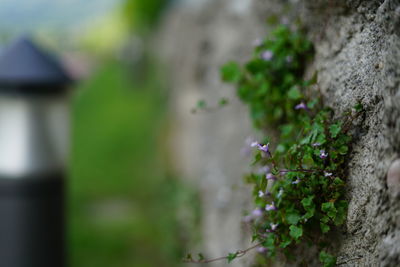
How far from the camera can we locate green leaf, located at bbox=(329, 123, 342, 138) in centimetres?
148

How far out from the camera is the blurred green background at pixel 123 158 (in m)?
4.29

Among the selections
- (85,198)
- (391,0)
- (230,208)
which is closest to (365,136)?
(391,0)

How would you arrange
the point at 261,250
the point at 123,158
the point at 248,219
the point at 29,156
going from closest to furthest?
the point at 261,250
the point at 248,219
the point at 29,156
the point at 123,158

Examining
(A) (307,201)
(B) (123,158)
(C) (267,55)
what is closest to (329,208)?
(A) (307,201)

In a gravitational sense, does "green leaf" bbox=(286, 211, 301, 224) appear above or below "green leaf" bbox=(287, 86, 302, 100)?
below

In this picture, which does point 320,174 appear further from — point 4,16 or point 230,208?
point 4,16

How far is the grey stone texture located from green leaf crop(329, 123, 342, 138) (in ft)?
0.19

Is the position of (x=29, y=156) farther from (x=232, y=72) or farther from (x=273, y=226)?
(x=273, y=226)

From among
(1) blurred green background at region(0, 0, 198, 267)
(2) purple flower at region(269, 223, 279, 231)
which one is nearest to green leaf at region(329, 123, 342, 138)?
(2) purple flower at region(269, 223, 279, 231)

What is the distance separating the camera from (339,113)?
1610mm

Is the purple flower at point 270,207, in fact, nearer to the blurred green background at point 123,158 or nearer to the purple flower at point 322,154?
the purple flower at point 322,154

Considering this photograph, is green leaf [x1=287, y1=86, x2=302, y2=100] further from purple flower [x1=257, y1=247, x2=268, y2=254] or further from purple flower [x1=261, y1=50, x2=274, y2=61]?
purple flower [x1=257, y1=247, x2=268, y2=254]

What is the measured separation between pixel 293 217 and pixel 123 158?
526 cm

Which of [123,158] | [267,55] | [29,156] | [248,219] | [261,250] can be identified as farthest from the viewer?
[123,158]
